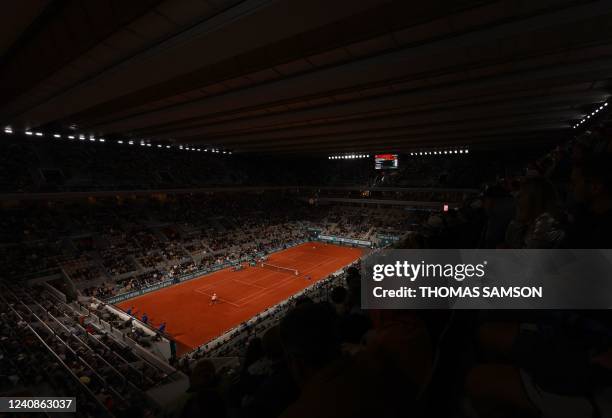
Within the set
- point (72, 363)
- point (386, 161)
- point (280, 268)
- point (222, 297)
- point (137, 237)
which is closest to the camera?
point (72, 363)

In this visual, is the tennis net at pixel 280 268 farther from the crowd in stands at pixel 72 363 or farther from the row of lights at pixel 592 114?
the row of lights at pixel 592 114

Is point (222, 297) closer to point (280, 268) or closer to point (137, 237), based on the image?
point (280, 268)

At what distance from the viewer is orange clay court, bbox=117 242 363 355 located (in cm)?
2046

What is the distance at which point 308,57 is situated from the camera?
9.92m

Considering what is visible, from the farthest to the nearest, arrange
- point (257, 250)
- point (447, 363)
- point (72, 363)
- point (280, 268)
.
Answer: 1. point (257, 250)
2. point (280, 268)
3. point (72, 363)
4. point (447, 363)

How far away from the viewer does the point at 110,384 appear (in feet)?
36.3

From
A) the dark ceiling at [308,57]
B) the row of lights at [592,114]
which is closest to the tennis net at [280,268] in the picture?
the dark ceiling at [308,57]

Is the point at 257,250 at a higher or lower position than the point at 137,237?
lower

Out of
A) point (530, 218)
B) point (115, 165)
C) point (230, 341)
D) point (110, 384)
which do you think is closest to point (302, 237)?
point (115, 165)

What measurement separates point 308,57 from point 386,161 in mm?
40053

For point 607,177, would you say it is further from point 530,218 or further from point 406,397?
point 406,397

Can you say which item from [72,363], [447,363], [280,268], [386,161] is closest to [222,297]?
[280,268]

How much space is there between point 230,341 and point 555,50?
61.6 ft

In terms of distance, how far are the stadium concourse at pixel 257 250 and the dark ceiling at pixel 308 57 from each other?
8cm
